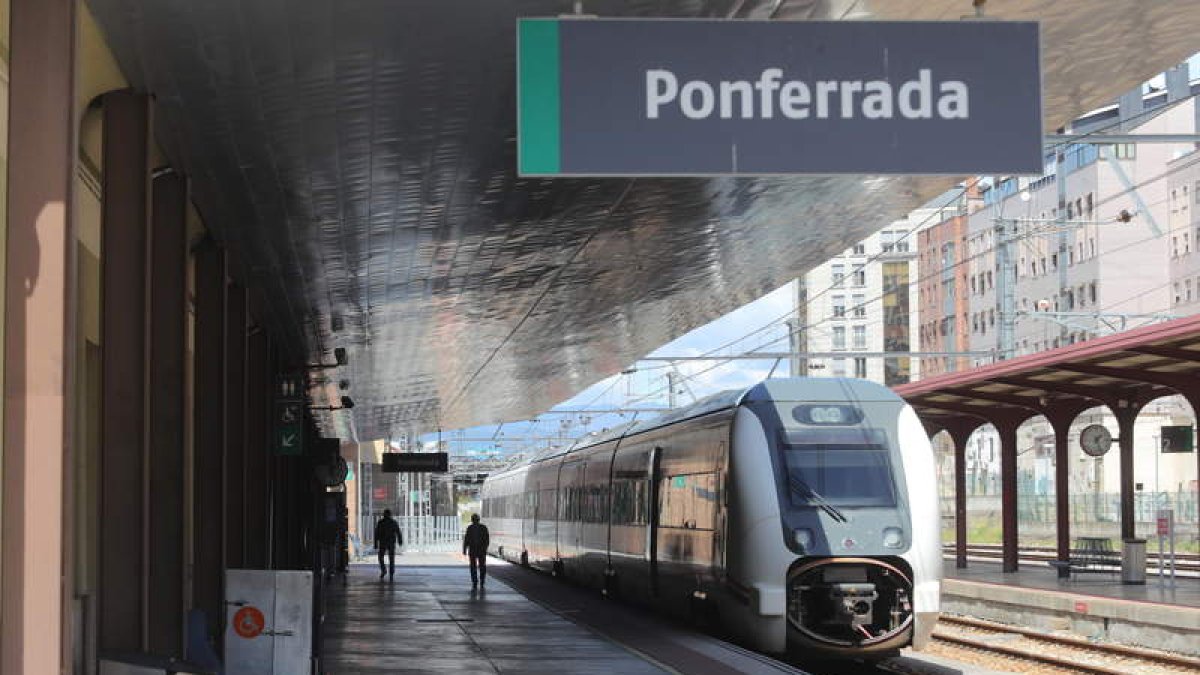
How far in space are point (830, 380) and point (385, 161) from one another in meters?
7.45

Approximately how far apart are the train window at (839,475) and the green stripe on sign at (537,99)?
9892mm

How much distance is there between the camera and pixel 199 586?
599 inches

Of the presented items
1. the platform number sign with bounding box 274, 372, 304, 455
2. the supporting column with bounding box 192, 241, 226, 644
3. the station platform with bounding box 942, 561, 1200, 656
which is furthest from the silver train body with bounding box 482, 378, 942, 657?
the platform number sign with bounding box 274, 372, 304, 455

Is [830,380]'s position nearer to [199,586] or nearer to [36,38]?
[199,586]

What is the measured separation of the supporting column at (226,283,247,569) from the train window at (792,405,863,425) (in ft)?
19.9

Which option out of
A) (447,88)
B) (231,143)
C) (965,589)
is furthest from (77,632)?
(965,589)

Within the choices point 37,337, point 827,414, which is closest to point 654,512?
point 827,414

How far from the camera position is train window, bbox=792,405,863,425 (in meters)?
18.0

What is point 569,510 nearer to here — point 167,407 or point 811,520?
point 811,520

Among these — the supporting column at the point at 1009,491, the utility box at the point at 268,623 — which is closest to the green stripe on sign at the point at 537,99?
the utility box at the point at 268,623

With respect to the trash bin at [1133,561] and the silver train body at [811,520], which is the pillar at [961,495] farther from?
the silver train body at [811,520]

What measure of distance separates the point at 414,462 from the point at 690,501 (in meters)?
22.3

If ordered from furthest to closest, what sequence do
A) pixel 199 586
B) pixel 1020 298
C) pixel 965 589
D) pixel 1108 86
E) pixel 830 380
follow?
pixel 1020 298, pixel 965 589, pixel 830 380, pixel 199 586, pixel 1108 86

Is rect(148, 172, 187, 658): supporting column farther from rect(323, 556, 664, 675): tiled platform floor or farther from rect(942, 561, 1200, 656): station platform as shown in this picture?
rect(942, 561, 1200, 656): station platform
